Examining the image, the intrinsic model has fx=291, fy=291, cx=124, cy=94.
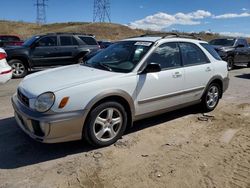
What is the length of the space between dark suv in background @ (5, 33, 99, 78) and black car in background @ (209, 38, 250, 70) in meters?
5.98

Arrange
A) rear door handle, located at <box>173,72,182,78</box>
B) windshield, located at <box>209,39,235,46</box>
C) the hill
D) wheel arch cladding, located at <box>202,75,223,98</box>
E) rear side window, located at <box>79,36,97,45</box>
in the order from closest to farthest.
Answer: rear door handle, located at <box>173,72,182,78</box> < wheel arch cladding, located at <box>202,75,223,98</box> < rear side window, located at <box>79,36,97,45</box> < windshield, located at <box>209,39,235,46</box> < the hill

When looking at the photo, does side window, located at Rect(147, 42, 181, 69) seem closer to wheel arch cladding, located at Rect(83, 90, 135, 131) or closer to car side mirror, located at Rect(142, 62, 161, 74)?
car side mirror, located at Rect(142, 62, 161, 74)

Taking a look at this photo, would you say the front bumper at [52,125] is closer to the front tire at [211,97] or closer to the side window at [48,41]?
the front tire at [211,97]

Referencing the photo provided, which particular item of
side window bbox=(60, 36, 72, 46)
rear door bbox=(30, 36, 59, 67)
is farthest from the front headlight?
side window bbox=(60, 36, 72, 46)

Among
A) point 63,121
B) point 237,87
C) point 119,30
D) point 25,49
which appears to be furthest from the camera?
point 119,30

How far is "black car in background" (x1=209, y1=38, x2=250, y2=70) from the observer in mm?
13844

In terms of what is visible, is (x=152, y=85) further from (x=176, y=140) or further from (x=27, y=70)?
(x=27, y=70)

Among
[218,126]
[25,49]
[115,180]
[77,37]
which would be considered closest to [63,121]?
[115,180]

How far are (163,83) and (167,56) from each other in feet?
1.82

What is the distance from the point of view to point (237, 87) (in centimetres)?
946

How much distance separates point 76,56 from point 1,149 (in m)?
8.60

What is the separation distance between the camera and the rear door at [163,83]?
4664 millimetres

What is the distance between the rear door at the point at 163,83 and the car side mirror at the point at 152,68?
8 centimetres

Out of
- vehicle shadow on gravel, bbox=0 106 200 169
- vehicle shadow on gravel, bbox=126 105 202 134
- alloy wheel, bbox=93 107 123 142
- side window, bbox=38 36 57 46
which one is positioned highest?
side window, bbox=38 36 57 46
